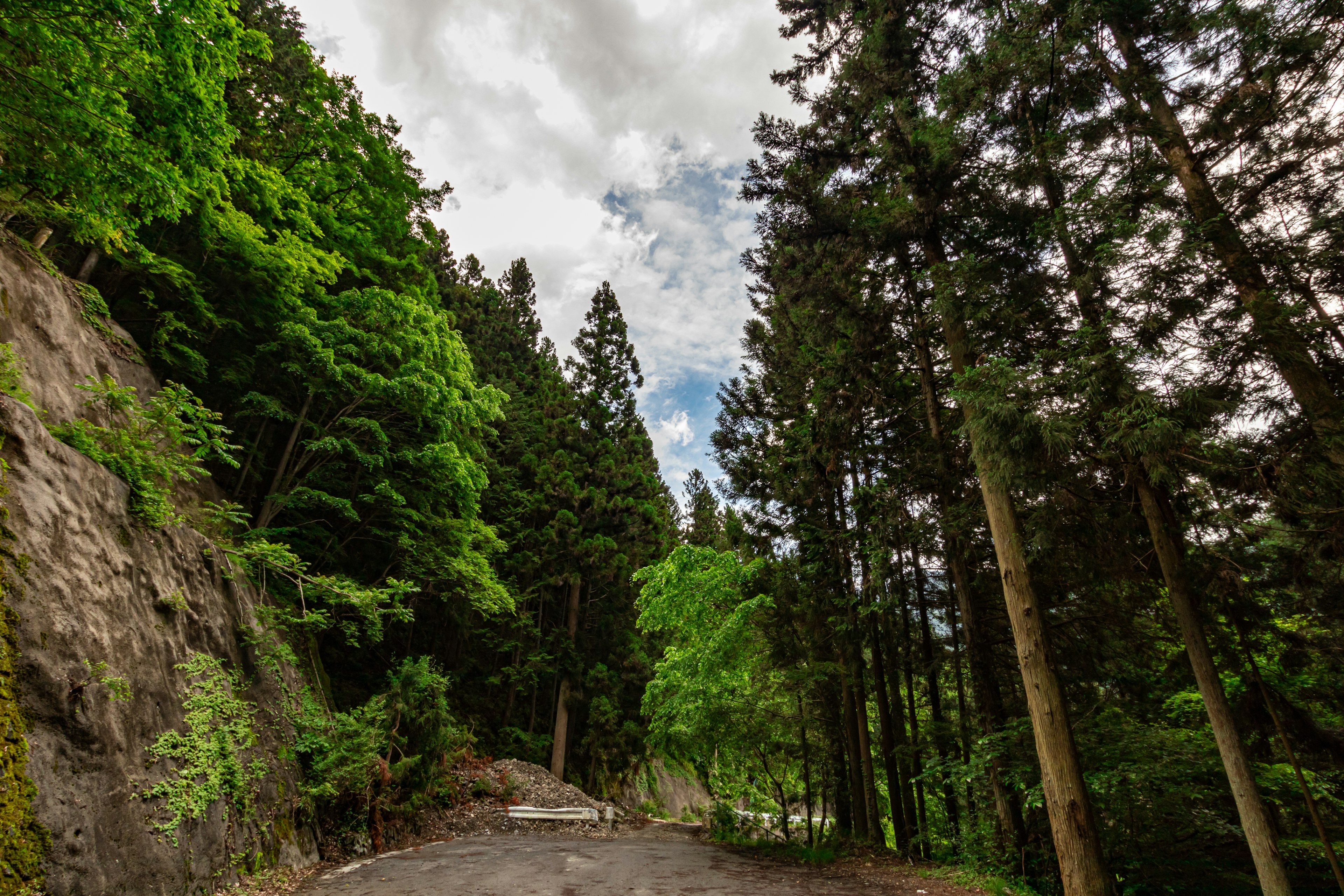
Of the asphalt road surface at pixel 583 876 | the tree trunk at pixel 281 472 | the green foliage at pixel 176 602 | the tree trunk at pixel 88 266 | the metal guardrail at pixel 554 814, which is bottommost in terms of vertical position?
the metal guardrail at pixel 554 814

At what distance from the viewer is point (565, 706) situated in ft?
65.7

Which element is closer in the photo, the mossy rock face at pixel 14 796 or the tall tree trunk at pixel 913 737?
the mossy rock face at pixel 14 796

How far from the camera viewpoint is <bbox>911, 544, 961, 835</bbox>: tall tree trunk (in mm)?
9141

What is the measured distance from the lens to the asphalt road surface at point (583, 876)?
20.4ft

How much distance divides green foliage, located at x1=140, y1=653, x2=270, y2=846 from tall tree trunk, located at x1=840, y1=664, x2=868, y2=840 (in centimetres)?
943

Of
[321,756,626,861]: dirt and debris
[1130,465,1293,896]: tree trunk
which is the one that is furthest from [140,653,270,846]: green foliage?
[1130,465,1293,896]: tree trunk

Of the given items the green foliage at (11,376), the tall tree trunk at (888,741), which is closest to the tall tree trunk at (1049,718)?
the tall tree trunk at (888,741)

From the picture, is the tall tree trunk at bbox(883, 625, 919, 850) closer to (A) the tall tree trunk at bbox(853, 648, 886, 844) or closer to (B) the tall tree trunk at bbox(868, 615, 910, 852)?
(B) the tall tree trunk at bbox(868, 615, 910, 852)

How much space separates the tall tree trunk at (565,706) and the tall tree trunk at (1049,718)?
1658 centimetres

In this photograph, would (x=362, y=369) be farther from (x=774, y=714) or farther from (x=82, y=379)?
(x=774, y=714)

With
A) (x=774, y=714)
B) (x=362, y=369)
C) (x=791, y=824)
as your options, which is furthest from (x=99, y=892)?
(x=791, y=824)

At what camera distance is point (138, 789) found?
4637mm

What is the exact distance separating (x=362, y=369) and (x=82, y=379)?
14.1 ft

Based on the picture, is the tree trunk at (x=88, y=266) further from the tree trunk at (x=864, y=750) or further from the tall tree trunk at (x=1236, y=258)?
the tall tree trunk at (x=1236, y=258)
